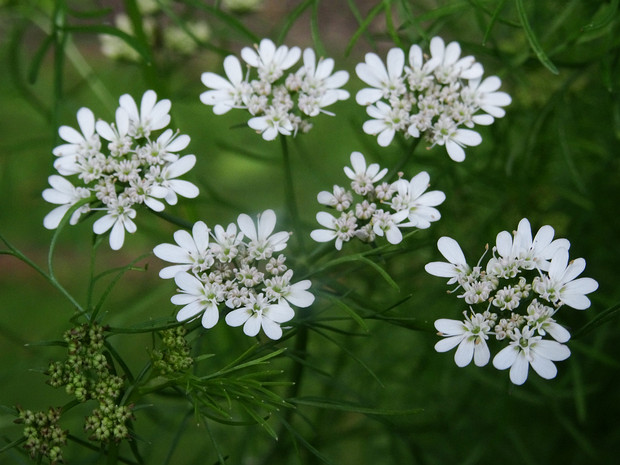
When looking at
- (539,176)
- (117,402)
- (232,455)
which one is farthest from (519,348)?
(232,455)

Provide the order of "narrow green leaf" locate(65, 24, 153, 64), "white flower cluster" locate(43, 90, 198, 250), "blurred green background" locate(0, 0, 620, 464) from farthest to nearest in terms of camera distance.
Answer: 1. "blurred green background" locate(0, 0, 620, 464)
2. "narrow green leaf" locate(65, 24, 153, 64)
3. "white flower cluster" locate(43, 90, 198, 250)

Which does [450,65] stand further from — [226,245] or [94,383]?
[94,383]

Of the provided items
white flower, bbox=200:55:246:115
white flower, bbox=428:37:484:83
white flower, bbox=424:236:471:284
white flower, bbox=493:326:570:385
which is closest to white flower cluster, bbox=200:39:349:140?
white flower, bbox=200:55:246:115

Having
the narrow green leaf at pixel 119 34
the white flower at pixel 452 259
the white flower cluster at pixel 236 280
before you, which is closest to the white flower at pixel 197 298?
the white flower cluster at pixel 236 280

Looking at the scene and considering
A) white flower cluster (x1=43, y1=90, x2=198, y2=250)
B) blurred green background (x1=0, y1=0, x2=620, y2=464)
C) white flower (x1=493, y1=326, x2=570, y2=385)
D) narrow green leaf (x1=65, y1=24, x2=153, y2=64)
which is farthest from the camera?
blurred green background (x1=0, y1=0, x2=620, y2=464)

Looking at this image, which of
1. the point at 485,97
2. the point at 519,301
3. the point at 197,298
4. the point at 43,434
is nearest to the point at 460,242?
the point at 485,97

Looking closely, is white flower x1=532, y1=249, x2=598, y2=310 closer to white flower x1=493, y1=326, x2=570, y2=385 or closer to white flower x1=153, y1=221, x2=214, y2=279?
white flower x1=493, y1=326, x2=570, y2=385

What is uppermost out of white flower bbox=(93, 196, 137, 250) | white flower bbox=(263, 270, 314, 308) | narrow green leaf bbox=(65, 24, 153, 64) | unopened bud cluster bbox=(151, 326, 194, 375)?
narrow green leaf bbox=(65, 24, 153, 64)
